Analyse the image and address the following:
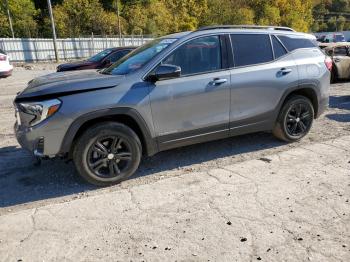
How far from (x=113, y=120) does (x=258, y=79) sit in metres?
2.18

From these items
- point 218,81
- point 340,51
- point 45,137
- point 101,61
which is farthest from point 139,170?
Answer: point 340,51

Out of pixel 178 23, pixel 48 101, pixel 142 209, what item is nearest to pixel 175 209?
pixel 142 209

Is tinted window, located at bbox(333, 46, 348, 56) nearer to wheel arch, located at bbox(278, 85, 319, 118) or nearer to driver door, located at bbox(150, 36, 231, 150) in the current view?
wheel arch, located at bbox(278, 85, 319, 118)

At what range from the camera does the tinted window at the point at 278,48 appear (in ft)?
18.2

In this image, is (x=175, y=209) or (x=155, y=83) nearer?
(x=175, y=209)

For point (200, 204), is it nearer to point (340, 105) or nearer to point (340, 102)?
point (340, 105)

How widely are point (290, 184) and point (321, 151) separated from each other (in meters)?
1.42

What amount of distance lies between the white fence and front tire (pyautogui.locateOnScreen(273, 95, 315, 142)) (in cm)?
3138

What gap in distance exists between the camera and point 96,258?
310 centimetres

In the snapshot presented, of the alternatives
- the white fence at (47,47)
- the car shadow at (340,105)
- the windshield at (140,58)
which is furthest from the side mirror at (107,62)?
the white fence at (47,47)

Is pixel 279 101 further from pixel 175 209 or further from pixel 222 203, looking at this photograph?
pixel 175 209

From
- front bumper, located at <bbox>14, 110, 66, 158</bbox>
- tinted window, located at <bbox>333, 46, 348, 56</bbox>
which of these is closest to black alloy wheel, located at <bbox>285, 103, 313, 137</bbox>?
front bumper, located at <bbox>14, 110, 66, 158</bbox>

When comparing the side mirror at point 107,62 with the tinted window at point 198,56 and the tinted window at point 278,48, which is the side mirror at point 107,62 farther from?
the tinted window at point 198,56

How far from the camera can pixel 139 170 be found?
504 centimetres
